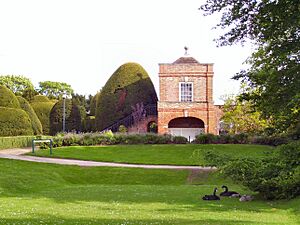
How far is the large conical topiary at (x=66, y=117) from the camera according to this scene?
50125mm

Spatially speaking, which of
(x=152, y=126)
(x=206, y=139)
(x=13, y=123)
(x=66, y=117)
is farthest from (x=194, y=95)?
(x=66, y=117)

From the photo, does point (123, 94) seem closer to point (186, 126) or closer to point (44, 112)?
point (186, 126)

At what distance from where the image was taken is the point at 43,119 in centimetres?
5181

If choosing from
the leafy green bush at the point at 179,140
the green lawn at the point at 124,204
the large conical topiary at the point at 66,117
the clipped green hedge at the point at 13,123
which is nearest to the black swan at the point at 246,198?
the green lawn at the point at 124,204

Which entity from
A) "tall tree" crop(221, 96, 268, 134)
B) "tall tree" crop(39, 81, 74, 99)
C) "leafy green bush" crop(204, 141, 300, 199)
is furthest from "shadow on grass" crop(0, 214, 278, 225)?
"tall tree" crop(39, 81, 74, 99)

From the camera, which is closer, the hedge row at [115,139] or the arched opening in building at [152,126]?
the hedge row at [115,139]

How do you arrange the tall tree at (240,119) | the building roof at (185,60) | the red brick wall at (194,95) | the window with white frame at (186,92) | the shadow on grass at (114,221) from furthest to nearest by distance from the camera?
the building roof at (185,60) < the window with white frame at (186,92) < the red brick wall at (194,95) < the tall tree at (240,119) < the shadow on grass at (114,221)

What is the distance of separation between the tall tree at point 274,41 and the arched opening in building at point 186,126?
26316mm

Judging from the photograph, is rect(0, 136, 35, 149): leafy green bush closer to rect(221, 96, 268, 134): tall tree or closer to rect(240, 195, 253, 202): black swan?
rect(221, 96, 268, 134): tall tree

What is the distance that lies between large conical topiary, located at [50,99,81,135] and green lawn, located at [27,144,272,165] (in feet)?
65.3

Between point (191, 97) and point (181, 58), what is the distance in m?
4.14

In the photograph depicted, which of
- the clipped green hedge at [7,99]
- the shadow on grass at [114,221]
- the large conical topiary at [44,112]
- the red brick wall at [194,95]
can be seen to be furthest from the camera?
the large conical topiary at [44,112]

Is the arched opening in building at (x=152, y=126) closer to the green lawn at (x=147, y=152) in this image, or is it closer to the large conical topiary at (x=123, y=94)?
the large conical topiary at (x=123, y=94)

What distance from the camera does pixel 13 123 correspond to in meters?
35.9
